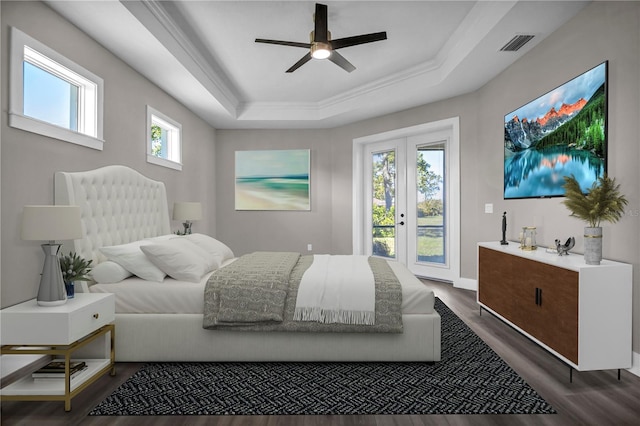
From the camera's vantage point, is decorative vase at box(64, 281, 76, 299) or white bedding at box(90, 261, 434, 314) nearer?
decorative vase at box(64, 281, 76, 299)

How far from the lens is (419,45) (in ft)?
13.2

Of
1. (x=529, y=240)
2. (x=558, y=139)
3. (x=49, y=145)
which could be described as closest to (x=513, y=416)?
(x=529, y=240)

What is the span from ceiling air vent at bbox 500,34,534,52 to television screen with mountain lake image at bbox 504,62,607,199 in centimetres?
54

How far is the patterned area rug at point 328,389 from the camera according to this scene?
1992mm

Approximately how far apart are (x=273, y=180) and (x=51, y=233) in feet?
15.6

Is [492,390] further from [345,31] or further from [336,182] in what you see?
[336,182]

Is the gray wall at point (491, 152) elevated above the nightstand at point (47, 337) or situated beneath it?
elevated above

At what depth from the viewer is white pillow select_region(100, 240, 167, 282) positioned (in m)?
2.71

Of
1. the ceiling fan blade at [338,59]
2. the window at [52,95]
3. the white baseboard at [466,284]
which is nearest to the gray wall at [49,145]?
the window at [52,95]

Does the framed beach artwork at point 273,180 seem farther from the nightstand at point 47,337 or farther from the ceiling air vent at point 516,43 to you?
the nightstand at point 47,337

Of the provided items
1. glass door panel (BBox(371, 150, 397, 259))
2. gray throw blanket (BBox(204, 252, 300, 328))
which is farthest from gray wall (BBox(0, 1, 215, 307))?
glass door panel (BBox(371, 150, 397, 259))

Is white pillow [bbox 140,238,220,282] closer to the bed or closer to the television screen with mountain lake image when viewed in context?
the bed

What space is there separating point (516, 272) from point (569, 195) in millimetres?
799

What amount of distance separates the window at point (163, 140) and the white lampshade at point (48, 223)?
217 centimetres
